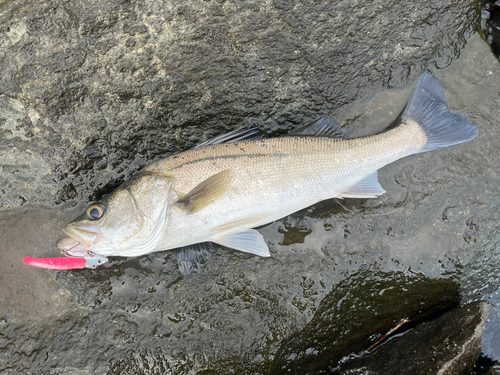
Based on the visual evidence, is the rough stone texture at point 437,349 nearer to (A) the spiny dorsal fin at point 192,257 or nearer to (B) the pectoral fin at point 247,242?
(B) the pectoral fin at point 247,242

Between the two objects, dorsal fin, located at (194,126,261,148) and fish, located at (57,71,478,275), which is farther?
dorsal fin, located at (194,126,261,148)

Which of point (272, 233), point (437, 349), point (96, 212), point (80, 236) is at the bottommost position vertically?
point (437, 349)

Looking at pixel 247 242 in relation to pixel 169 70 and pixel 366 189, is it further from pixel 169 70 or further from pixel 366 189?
pixel 169 70

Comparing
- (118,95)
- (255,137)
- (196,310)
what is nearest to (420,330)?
(196,310)

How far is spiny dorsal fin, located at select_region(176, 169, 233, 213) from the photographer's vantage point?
2.67 meters

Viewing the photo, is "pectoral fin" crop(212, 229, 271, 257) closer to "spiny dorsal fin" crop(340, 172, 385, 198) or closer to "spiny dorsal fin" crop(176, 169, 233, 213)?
"spiny dorsal fin" crop(176, 169, 233, 213)

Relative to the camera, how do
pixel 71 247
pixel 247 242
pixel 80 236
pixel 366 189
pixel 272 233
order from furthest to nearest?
pixel 272 233 → pixel 366 189 → pixel 247 242 → pixel 71 247 → pixel 80 236

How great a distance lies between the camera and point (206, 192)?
2.67 metres

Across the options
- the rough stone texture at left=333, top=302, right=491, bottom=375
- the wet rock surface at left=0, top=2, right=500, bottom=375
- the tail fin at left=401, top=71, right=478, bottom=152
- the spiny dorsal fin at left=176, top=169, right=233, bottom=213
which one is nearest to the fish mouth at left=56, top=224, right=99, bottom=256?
the wet rock surface at left=0, top=2, right=500, bottom=375

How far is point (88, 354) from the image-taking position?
3.02 meters

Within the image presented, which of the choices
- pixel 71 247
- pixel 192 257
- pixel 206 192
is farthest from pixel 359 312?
pixel 71 247

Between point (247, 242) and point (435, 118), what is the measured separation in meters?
1.97

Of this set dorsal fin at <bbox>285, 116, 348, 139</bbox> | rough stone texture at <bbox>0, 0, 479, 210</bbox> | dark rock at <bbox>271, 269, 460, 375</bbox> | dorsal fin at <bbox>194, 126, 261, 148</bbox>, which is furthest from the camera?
dark rock at <bbox>271, 269, 460, 375</bbox>

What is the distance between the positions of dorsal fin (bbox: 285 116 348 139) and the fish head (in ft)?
4.03
